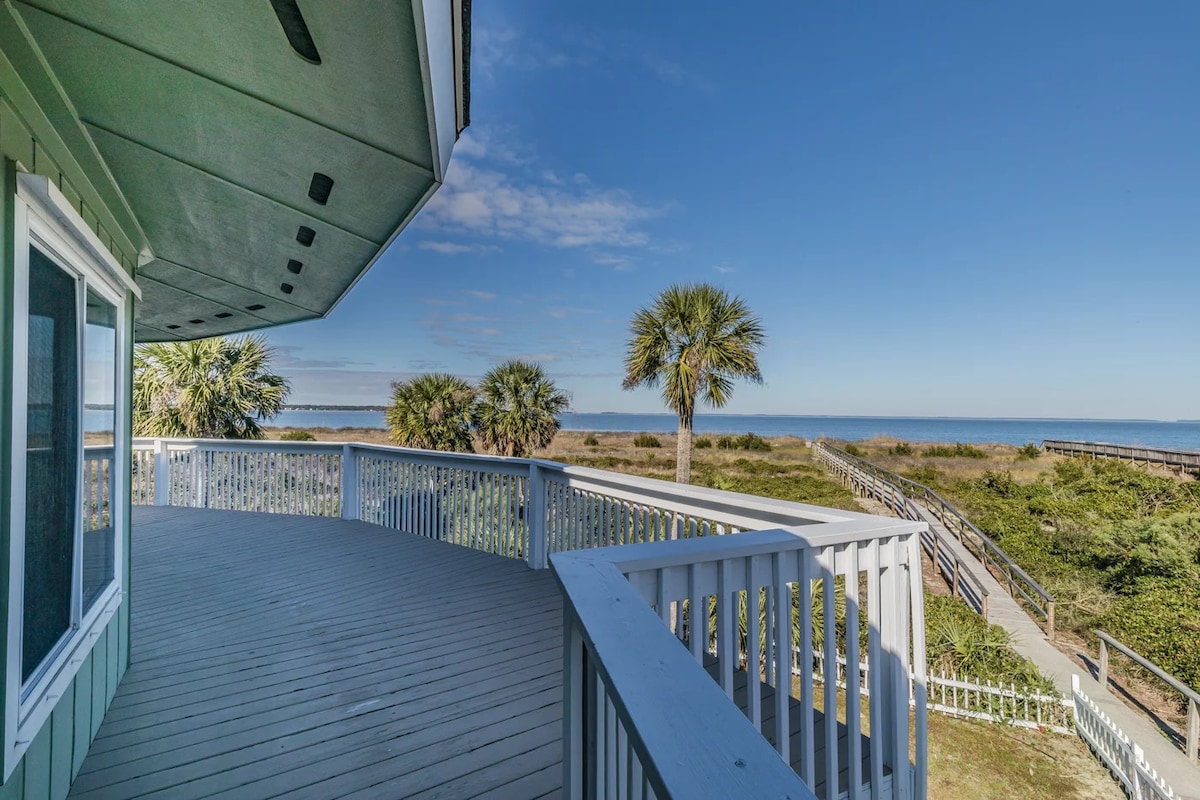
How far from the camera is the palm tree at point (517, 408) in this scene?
12008mm

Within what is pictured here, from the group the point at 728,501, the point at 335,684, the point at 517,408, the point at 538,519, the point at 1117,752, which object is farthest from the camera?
the point at 517,408

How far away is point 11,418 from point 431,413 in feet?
35.2

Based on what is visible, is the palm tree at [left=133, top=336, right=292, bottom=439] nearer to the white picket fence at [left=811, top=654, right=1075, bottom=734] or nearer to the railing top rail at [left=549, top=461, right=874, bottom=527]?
the railing top rail at [left=549, top=461, right=874, bottom=527]

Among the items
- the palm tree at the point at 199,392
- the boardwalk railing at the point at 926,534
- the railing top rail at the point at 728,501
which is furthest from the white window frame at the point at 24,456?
the palm tree at the point at 199,392

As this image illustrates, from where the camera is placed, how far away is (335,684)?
2475mm

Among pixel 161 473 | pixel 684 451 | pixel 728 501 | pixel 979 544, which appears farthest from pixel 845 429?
pixel 728 501

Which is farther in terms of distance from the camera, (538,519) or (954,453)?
(954,453)

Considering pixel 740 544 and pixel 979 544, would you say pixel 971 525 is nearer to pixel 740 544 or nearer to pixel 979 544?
pixel 979 544

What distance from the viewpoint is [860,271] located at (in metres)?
25.5

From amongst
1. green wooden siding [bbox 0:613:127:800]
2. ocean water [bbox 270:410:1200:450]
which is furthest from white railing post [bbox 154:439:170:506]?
ocean water [bbox 270:410:1200:450]

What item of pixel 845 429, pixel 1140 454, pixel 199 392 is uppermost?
pixel 199 392

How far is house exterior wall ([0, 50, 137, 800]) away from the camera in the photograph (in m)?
1.19

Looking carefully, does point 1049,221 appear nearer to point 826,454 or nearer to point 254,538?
point 826,454

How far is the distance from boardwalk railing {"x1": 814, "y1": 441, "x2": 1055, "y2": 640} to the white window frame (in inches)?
398
